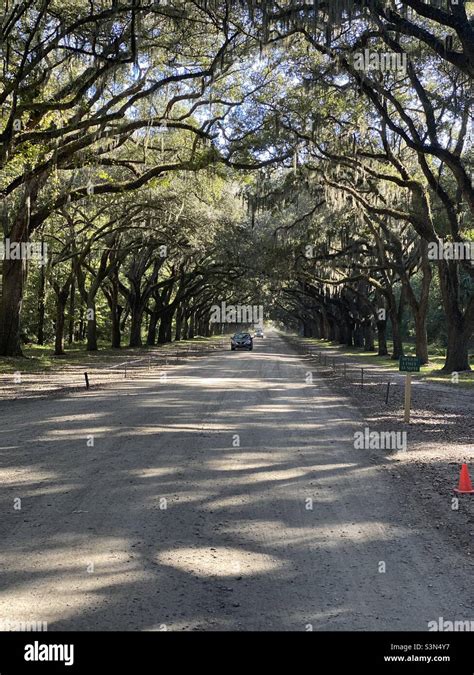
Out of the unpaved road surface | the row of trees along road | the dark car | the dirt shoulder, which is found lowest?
the dirt shoulder

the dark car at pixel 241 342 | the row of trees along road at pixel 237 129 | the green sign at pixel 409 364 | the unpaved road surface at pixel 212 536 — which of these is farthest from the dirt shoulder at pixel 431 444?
the dark car at pixel 241 342

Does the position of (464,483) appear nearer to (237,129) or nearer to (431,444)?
(431,444)

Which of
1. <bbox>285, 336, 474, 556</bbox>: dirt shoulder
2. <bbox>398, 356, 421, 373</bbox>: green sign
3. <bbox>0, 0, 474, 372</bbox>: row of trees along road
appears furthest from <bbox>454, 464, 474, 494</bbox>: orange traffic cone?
<bbox>0, 0, 474, 372</bbox>: row of trees along road

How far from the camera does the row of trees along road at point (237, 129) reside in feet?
48.9

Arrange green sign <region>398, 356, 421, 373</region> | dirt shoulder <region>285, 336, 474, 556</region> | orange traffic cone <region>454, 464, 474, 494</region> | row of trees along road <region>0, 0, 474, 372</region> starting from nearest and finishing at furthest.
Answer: dirt shoulder <region>285, 336, 474, 556</region>
orange traffic cone <region>454, 464, 474, 494</region>
green sign <region>398, 356, 421, 373</region>
row of trees along road <region>0, 0, 474, 372</region>

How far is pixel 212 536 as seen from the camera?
546cm

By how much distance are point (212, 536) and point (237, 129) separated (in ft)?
61.4

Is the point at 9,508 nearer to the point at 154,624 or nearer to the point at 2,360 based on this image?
the point at 154,624

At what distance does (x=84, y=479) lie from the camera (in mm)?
7191

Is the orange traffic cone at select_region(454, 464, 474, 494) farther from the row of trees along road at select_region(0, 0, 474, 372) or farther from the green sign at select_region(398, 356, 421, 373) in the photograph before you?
the row of trees along road at select_region(0, 0, 474, 372)

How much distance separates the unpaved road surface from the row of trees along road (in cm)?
835

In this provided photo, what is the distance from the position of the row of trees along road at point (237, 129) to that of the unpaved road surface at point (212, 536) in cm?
835

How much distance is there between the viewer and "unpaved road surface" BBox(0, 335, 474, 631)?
13.4 ft
